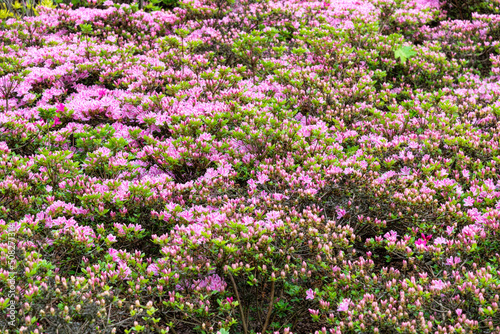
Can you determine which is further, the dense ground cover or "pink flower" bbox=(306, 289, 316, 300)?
"pink flower" bbox=(306, 289, 316, 300)

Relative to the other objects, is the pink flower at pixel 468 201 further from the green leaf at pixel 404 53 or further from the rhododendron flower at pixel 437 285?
the green leaf at pixel 404 53

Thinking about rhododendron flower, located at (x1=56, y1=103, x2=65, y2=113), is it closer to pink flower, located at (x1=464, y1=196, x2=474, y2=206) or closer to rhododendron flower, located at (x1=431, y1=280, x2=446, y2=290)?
rhododendron flower, located at (x1=431, y1=280, x2=446, y2=290)

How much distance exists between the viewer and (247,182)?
448 centimetres

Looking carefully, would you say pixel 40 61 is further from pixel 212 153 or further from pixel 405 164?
pixel 405 164

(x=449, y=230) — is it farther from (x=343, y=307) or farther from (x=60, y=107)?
(x=60, y=107)

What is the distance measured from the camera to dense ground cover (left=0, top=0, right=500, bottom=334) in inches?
124

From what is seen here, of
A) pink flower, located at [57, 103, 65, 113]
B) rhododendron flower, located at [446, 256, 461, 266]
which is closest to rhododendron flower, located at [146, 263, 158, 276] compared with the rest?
rhododendron flower, located at [446, 256, 461, 266]

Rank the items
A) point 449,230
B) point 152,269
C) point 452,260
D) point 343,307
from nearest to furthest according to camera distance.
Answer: point 343,307, point 152,269, point 452,260, point 449,230

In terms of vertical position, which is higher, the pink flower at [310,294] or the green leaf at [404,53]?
the green leaf at [404,53]

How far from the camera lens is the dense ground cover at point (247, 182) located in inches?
124

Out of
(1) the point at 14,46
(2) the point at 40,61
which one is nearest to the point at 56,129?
(2) the point at 40,61

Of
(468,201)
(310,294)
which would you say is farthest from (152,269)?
(468,201)

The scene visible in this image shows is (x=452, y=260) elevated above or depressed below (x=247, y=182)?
above

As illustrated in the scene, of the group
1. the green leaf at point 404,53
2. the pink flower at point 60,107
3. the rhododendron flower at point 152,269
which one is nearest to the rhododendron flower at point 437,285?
the rhododendron flower at point 152,269
